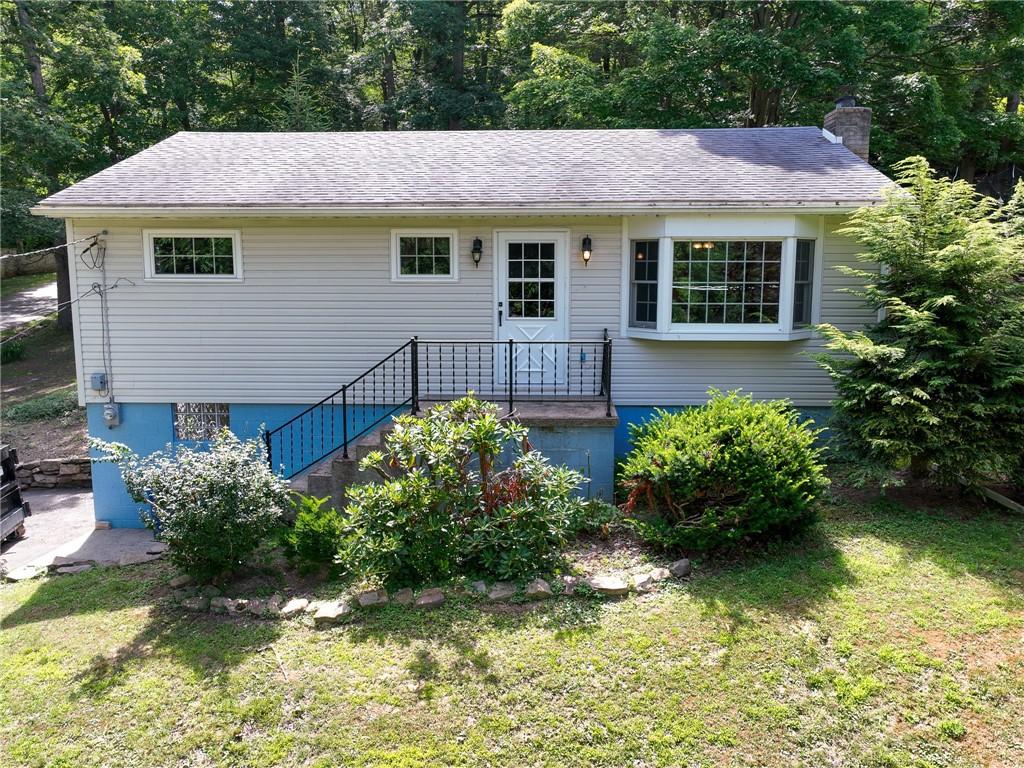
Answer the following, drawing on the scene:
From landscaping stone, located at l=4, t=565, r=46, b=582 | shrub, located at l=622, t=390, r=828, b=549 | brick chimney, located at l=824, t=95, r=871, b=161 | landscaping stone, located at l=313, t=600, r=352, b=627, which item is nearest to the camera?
landscaping stone, located at l=313, t=600, r=352, b=627

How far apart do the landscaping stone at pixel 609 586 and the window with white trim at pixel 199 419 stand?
595 centimetres

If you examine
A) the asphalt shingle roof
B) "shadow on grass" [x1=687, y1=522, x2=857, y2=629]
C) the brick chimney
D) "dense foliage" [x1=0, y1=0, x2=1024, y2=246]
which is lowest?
"shadow on grass" [x1=687, y1=522, x2=857, y2=629]

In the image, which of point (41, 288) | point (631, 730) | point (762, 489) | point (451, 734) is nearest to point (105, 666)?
point (451, 734)

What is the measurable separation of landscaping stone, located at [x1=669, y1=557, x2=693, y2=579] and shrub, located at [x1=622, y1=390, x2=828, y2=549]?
0.60 feet

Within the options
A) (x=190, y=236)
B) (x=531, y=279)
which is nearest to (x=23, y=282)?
(x=190, y=236)

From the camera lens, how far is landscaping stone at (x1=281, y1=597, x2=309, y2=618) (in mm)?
5286

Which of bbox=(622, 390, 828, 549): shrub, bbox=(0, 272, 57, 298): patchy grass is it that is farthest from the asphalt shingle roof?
bbox=(0, 272, 57, 298): patchy grass

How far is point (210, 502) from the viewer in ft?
18.0

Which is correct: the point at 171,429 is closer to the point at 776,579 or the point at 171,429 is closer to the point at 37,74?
the point at 776,579

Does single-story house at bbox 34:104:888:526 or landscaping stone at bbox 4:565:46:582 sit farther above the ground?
single-story house at bbox 34:104:888:526

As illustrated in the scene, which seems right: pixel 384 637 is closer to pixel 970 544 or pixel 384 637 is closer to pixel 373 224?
pixel 970 544

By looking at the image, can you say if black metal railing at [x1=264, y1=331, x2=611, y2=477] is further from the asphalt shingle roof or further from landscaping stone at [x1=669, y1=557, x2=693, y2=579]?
landscaping stone at [x1=669, y1=557, x2=693, y2=579]

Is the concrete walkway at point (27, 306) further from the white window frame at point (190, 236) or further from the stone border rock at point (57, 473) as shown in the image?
the white window frame at point (190, 236)

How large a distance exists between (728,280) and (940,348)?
8.07 ft
